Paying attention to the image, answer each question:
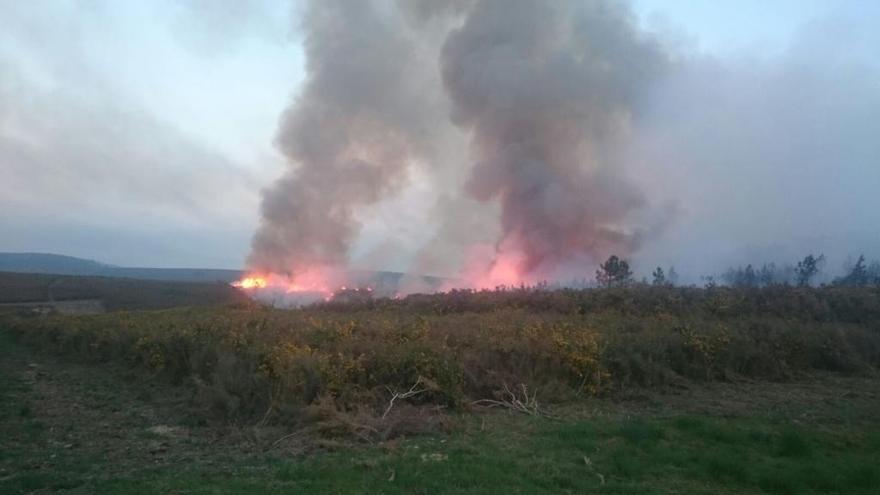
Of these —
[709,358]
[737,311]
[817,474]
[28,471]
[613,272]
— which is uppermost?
[613,272]

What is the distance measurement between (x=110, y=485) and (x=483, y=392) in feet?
22.4

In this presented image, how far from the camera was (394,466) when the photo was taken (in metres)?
7.46

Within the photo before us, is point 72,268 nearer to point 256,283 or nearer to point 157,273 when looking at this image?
point 157,273

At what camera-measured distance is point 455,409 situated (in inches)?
442

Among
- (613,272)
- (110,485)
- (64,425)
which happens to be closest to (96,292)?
(613,272)

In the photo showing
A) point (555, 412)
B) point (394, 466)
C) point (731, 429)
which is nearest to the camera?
point (394, 466)

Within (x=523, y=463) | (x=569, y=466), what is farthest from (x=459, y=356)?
(x=569, y=466)

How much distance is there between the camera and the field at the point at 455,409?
288 inches

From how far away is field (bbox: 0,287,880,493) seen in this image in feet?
24.0

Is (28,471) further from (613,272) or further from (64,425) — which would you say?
(613,272)

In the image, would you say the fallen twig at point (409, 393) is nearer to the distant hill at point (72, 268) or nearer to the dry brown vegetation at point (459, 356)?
the dry brown vegetation at point (459, 356)

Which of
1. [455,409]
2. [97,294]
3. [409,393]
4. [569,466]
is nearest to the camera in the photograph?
[569,466]

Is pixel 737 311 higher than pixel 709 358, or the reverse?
pixel 737 311

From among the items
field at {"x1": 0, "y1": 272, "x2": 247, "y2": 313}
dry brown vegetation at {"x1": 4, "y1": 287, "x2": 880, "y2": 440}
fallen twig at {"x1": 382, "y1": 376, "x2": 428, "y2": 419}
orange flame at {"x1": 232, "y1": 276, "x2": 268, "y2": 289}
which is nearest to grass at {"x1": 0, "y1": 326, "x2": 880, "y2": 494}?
fallen twig at {"x1": 382, "y1": 376, "x2": 428, "y2": 419}
